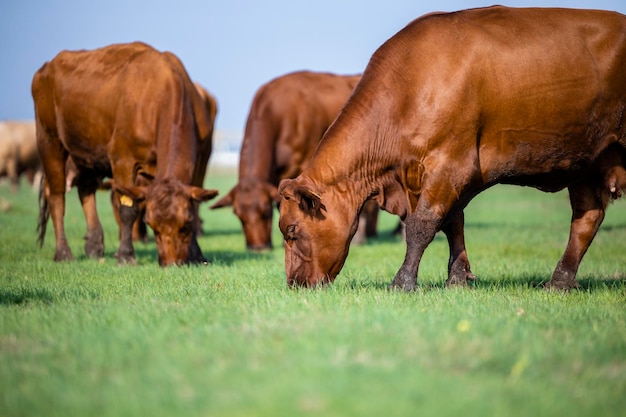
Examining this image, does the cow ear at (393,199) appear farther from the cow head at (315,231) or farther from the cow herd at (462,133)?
the cow head at (315,231)

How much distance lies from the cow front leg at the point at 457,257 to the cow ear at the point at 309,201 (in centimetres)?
147

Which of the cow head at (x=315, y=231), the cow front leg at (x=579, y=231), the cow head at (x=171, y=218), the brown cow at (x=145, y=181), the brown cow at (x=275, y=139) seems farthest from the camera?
the brown cow at (x=275, y=139)

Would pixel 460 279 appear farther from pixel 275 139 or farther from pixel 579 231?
pixel 275 139

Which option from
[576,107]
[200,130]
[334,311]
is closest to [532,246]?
Result: [200,130]

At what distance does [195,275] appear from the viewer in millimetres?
9477

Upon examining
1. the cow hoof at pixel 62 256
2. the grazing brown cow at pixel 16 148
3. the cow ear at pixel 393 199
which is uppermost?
the cow ear at pixel 393 199

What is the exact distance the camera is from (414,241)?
7676 mm

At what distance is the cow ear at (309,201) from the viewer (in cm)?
768

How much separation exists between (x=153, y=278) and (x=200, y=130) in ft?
12.5

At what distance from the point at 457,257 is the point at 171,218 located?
3.85m

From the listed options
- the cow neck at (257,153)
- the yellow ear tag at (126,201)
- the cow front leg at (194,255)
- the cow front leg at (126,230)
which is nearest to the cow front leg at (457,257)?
the cow front leg at (194,255)

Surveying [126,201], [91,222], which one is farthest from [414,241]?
[91,222]

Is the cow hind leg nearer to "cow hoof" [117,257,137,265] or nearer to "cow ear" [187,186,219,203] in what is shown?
"cow hoof" [117,257,137,265]

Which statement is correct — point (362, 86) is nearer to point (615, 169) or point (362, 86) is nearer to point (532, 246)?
point (615, 169)
